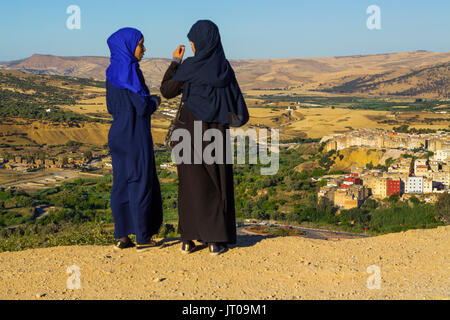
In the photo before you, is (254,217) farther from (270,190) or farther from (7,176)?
(7,176)

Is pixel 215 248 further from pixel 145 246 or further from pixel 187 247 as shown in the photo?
pixel 145 246

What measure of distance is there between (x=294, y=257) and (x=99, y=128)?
5591 centimetres

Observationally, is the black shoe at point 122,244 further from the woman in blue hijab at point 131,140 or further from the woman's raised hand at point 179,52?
the woman's raised hand at point 179,52

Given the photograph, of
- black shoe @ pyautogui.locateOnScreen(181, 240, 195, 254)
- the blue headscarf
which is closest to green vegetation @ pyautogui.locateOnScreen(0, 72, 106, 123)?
the blue headscarf

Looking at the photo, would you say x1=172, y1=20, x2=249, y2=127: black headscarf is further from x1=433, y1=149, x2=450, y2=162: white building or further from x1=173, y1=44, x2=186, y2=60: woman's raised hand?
x1=433, y1=149, x2=450, y2=162: white building

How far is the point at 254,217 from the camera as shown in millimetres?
31109

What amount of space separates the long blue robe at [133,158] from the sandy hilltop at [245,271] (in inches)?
16.2

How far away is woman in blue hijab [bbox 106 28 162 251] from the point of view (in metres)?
4.80

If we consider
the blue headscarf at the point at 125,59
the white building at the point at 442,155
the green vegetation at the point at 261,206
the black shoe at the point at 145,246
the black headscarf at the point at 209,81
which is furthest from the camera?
the white building at the point at 442,155

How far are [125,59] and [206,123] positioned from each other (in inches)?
35.7

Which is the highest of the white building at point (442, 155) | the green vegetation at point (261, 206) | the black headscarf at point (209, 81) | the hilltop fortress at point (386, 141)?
the black headscarf at point (209, 81)

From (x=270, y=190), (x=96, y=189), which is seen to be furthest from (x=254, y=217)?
(x=96, y=189)

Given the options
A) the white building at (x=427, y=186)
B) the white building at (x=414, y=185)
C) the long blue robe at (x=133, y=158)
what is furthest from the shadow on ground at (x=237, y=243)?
the white building at (x=427, y=186)

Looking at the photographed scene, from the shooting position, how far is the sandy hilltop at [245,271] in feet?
12.9
